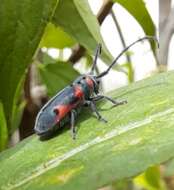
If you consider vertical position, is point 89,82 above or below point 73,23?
below

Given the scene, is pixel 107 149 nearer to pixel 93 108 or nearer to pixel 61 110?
pixel 93 108

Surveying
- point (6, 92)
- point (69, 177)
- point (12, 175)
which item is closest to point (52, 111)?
point (6, 92)

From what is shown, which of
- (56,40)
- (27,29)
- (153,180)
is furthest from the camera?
(153,180)

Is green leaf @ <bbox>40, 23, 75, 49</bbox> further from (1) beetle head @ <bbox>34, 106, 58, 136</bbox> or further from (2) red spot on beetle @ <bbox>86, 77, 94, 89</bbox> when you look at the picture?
(1) beetle head @ <bbox>34, 106, 58, 136</bbox>

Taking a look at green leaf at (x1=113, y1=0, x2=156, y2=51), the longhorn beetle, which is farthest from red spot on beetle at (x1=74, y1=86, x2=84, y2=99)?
green leaf at (x1=113, y1=0, x2=156, y2=51)

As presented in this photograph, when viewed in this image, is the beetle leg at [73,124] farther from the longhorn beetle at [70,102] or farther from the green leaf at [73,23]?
the green leaf at [73,23]

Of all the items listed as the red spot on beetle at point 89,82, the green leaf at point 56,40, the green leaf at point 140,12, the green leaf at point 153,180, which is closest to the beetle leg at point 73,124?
the red spot on beetle at point 89,82

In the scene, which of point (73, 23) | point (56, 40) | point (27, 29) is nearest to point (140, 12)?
point (73, 23)
